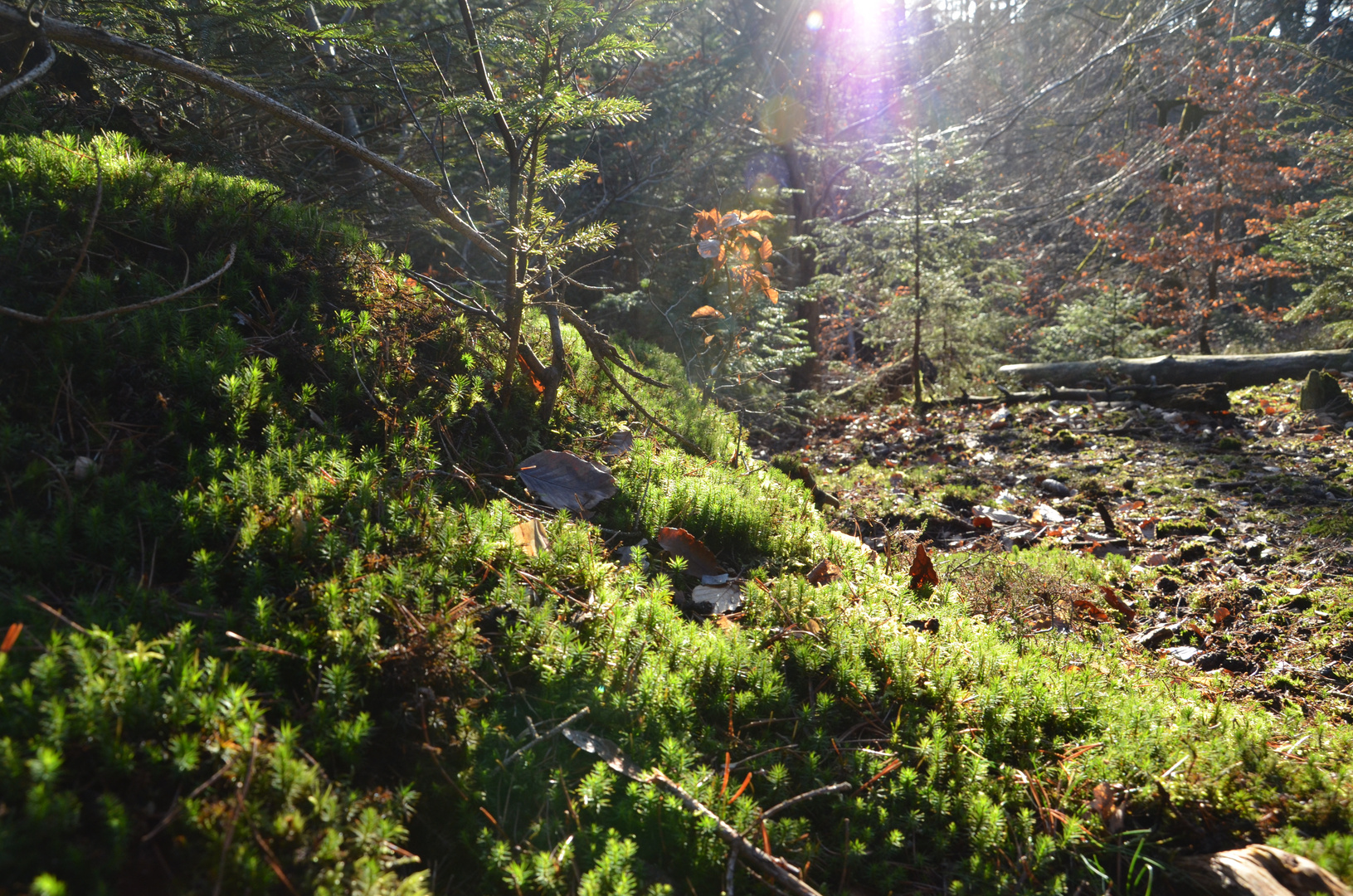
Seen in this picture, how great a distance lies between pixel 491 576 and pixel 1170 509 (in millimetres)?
6131

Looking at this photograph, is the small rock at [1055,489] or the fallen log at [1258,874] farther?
the small rock at [1055,489]

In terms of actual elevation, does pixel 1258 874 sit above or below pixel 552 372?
below

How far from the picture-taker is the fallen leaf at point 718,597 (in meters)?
3.40

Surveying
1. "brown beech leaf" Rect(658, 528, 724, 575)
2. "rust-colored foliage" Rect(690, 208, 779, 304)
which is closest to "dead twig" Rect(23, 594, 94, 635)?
"brown beech leaf" Rect(658, 528, 724, 575)

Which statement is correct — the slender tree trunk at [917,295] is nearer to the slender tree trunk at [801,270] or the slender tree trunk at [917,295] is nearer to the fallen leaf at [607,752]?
the slender tree trunk at [801,270]

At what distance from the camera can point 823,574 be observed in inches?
150

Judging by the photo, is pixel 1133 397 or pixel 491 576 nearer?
pixel 491 576

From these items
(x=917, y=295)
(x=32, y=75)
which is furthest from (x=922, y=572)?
(x=917, y=295)

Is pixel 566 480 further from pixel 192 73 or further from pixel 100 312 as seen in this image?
pixel 192 73

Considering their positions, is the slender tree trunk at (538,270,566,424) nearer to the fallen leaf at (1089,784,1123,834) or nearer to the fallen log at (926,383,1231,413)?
the fallen leaf at (1089,784,1123,834)

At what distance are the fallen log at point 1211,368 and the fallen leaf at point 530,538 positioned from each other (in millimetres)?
10542

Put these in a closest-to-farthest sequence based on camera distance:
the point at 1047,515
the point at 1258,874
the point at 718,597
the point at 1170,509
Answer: the point at 1258,874, the point at 718,597, the point at 1170,509, the point at 1047,515

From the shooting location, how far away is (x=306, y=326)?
3.72 meters

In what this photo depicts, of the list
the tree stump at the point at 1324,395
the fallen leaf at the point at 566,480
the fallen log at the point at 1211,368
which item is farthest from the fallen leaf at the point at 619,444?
the fallen log at the point at 1211,368
